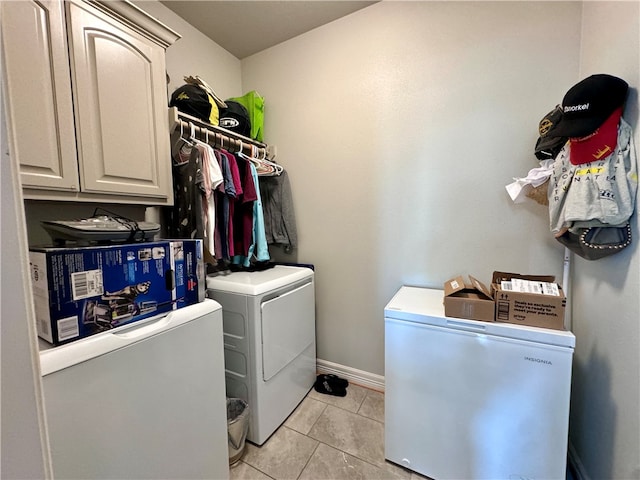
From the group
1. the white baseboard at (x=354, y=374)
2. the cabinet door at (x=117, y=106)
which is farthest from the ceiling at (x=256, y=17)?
the white baseboard at (x=354, y=374)

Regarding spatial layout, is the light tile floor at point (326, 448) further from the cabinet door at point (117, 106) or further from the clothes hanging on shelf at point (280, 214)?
the cabinet door at point (117, 106)

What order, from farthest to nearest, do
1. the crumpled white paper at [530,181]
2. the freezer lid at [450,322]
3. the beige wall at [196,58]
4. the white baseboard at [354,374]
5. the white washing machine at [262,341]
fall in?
the white baseboard at [354,374] → the beige wall at [196,58] → the white washing machine at [262,341] → the crumpled white paper at [530,181] → the freezer lid at [450,322]

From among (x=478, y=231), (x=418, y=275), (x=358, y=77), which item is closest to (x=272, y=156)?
(x=358, y=77)

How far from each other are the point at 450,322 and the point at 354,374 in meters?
1.10

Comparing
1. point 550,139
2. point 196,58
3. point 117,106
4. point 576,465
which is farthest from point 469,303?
point 196,58

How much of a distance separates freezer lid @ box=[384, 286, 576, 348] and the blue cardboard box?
980 mm

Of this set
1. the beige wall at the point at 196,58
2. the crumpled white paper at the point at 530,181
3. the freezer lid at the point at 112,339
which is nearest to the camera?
the freezer lid at the point at 112,339

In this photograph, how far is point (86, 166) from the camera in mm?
1048

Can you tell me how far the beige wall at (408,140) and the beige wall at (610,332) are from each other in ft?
0.70

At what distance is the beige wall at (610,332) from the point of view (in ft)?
2.92

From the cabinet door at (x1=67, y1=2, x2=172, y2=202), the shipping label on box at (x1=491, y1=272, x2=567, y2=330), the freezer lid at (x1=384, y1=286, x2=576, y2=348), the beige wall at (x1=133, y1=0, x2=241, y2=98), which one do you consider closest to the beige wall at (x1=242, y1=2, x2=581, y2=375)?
the beige wall at (x1=133, y1=0, x2=241, y2=98)

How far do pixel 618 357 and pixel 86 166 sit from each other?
2.26 metres

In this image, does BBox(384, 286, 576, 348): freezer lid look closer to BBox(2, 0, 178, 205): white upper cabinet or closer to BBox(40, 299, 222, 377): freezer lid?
BBox(40, 299, 222, 377): freezer lid

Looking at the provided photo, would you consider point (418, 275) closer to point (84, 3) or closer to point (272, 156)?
point (272, 156)
